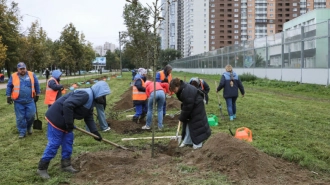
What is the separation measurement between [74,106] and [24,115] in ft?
13.5

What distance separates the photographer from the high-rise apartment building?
117 m

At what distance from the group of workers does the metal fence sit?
11.8m

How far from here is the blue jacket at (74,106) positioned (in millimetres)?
5148

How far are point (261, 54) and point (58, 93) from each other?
2340 cm

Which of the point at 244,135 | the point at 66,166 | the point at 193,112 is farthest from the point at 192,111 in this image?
the point at 66,166

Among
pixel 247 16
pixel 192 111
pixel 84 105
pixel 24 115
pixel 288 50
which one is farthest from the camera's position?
pixel 247 16

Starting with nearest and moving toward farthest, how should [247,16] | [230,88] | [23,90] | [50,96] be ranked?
[23,90], [50,96], [230,88], [247,16]

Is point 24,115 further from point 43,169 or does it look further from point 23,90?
point 43,169

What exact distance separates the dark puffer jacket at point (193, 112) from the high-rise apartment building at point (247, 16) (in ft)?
366

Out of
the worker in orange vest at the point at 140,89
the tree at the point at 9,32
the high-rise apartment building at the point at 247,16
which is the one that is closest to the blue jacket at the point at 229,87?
the worker in orange vest at the point at 140,89

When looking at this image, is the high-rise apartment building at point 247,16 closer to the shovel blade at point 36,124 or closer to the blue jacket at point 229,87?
the blue jacket at point 229,87

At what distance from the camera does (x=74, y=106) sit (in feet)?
16.9

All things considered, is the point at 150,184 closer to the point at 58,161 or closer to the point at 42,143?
the point at 58,161

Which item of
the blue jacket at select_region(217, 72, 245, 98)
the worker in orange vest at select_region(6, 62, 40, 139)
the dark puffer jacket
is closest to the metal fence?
the blue jacket at select_region(217, 72, 245, 98)
